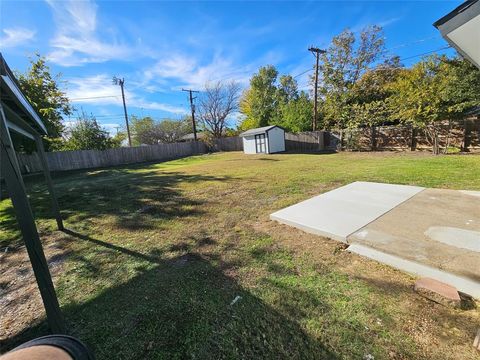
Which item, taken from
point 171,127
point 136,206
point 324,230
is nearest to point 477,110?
point 324,230

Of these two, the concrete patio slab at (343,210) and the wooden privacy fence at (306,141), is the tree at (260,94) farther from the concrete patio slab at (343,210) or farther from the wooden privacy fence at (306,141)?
the concrete patio slab at (343,210)

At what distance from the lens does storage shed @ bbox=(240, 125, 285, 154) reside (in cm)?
1936

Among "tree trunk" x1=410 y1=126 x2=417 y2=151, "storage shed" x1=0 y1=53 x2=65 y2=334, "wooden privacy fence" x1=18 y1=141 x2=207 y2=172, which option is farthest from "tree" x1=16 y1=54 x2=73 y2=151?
"tree trunk" x1=410 y1=126 x2=417 y2=151

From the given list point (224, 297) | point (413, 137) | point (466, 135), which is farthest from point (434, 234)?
point (413, 137)

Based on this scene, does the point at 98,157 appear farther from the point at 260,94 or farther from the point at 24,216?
the point at 260,94

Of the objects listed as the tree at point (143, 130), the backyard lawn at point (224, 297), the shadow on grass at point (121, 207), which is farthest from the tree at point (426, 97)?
the tree at point (143, 130)

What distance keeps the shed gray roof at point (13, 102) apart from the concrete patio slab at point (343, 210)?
11.4ft

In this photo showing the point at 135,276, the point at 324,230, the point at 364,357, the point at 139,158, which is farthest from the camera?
the point at 139,158

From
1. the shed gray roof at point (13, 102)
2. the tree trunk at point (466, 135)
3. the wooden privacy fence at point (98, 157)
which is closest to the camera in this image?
the shed gray roof at point (13, 102)

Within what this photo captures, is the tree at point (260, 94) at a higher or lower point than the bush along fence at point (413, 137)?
higher

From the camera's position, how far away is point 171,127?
3966 centimetres

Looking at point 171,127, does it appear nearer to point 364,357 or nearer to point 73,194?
point 73,194

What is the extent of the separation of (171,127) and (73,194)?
34352mm

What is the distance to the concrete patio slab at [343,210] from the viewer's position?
10.7 feet
